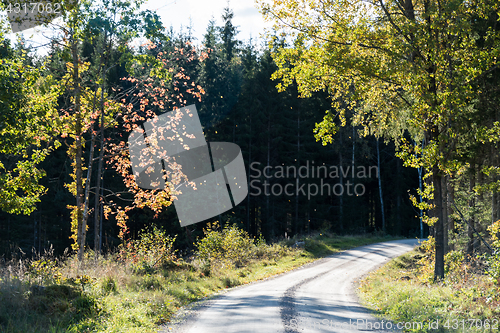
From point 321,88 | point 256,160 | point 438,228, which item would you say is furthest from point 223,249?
point 256,160

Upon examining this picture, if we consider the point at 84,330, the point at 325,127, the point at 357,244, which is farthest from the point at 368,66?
the point at 357,244

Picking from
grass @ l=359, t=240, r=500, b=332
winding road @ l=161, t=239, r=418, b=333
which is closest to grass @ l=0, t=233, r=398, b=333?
winding road @ l=161, t=239, r=418, b=333

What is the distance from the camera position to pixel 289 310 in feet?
27.3

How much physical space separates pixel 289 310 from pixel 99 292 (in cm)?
426

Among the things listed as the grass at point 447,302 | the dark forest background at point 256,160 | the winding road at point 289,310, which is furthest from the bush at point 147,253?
the dark forest background at point 256,160

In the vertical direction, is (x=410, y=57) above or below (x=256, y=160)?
above

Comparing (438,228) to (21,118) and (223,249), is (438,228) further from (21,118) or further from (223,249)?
(21,118)

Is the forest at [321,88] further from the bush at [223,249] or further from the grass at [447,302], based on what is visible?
the bush at [223,249]

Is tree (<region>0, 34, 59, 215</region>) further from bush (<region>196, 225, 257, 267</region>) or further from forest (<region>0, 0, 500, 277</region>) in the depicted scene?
bush (<region>196, 225, 257, 267</region>)

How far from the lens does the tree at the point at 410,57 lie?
31.8 feet

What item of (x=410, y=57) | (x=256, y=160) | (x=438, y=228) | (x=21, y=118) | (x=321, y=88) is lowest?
(x=438, y=228)

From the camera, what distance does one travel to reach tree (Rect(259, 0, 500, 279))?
31.8 ft

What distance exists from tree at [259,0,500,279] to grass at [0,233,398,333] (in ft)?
22.3

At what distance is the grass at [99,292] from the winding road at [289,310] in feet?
2.69
